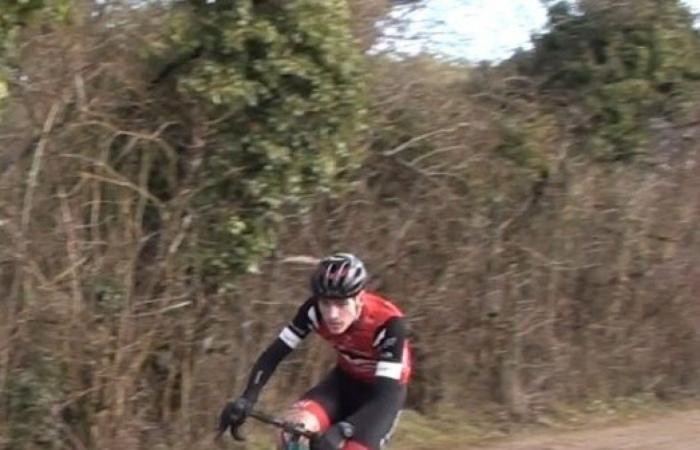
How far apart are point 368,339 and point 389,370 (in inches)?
12.8

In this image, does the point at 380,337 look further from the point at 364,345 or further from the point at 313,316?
the point at 313,316

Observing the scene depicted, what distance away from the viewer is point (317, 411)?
25.5ft

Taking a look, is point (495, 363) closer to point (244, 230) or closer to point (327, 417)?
point (244, 230)

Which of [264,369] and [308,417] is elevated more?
[264,369]

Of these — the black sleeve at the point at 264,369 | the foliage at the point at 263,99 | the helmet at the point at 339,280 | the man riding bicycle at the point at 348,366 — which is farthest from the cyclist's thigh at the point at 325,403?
the foliage at the point at 263,99

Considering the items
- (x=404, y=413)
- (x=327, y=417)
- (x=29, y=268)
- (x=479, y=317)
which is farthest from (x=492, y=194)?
(x=327, y=417)

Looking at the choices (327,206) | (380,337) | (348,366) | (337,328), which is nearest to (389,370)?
(380,337)

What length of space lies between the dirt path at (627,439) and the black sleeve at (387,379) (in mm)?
5698

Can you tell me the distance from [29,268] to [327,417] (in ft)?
12.6

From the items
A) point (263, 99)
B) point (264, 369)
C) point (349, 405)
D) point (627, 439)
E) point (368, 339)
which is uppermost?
point (368, 339)

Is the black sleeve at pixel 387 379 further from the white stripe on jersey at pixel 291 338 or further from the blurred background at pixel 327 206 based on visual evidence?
the blurred background at pixel 327 206

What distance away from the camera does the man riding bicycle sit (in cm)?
721

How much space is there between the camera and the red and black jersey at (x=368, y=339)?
24.3 feet

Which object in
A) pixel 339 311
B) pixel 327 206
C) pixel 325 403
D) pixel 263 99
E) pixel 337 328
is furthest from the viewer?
pixel 327 206
